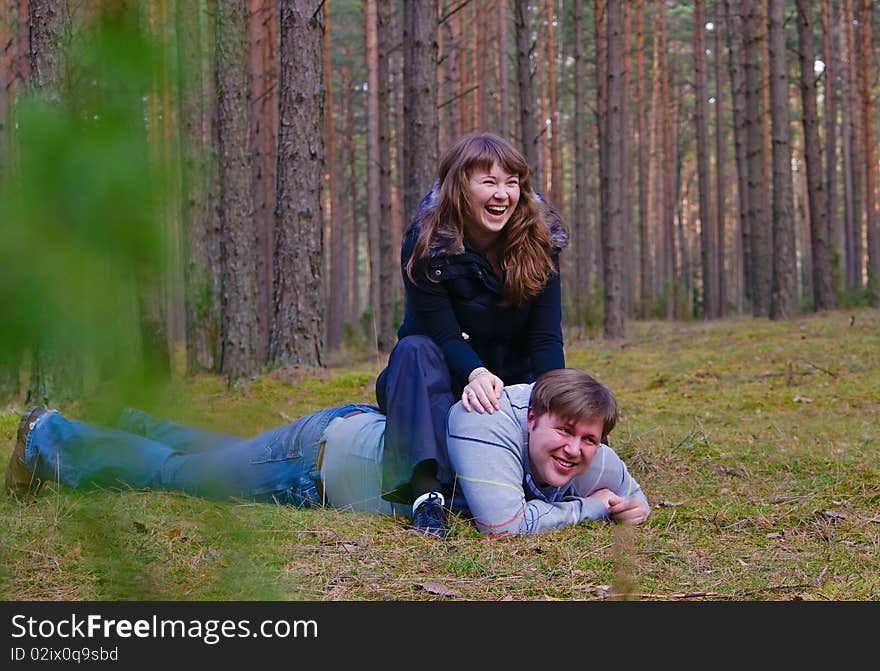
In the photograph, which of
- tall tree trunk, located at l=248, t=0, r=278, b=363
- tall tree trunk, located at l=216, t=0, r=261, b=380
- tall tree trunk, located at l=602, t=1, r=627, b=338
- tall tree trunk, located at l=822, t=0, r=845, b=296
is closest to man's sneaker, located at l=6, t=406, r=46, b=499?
tall tree trunk, located at l=216, t=0, r=261, b=380

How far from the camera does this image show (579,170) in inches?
795

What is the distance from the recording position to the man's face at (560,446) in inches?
126

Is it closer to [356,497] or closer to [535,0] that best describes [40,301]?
[356,497]

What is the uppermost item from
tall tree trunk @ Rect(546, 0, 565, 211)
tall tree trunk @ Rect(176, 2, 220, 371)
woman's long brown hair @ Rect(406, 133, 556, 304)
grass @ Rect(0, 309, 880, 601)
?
tall tree trunk @ Rect(546, 0, 565, 211)

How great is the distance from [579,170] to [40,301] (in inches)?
795

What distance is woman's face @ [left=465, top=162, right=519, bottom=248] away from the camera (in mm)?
3537

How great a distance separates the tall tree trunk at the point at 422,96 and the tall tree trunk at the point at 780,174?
5869mm

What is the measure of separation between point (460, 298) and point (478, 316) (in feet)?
0.33

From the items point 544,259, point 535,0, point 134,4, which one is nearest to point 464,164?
point 544,259

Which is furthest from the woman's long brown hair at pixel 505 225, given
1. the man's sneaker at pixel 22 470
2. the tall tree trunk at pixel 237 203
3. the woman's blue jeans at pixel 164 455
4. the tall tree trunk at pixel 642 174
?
the tall tree trunk at pixel 642 174

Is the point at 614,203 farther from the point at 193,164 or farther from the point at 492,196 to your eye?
the point at 193,164

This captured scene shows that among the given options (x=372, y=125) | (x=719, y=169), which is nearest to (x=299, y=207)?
(x=372, y=125)

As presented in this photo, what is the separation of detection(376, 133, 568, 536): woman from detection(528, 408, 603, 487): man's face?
8.1 inches

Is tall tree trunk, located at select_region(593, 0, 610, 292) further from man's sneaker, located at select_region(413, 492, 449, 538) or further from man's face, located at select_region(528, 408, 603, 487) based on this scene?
man's sneaker, located at select_region(413, 492, 449, 538)
